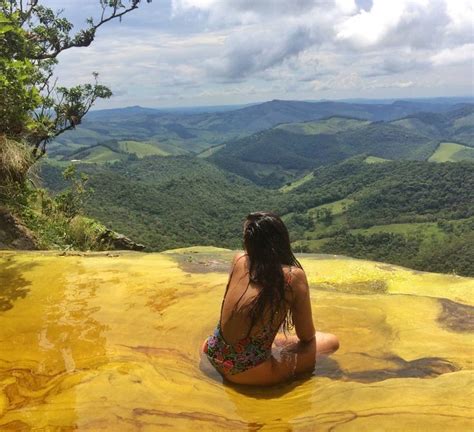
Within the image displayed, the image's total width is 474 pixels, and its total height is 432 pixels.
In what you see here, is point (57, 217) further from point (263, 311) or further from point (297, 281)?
point (297, 281)

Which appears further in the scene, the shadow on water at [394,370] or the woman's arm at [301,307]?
the shadow on water at [394,370]

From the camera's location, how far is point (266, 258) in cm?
430

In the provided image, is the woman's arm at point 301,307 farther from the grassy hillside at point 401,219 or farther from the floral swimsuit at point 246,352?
the grassy hillside at point 401,219

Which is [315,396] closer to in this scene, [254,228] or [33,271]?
[254,228]

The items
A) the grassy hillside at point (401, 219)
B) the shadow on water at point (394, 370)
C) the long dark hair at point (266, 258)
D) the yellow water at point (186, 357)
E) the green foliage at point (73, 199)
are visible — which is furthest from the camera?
the grassy hillside at point (401, 219)

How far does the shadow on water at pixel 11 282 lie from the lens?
Result: 6.60 metres

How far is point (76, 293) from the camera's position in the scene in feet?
23.2

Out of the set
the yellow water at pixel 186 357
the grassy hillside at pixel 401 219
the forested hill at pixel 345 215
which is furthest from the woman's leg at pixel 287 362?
the grassy hillside at pixel 401 219

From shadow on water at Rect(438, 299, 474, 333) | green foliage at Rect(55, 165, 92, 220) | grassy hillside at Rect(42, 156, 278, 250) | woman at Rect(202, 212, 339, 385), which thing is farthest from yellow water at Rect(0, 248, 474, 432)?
grassy hillside at Rect(42, 156, 278, 250)

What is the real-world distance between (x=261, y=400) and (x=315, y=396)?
1.70 ft

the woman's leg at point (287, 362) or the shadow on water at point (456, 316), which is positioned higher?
the woman's leg at point (287, 362)

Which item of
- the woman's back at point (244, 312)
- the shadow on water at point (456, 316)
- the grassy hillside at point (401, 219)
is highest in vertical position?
the woman's back at point (244, 312)

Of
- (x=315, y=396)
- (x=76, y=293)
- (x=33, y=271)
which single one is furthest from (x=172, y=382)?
(x=33, y=271)

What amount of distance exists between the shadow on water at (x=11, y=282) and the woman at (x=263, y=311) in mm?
3568
